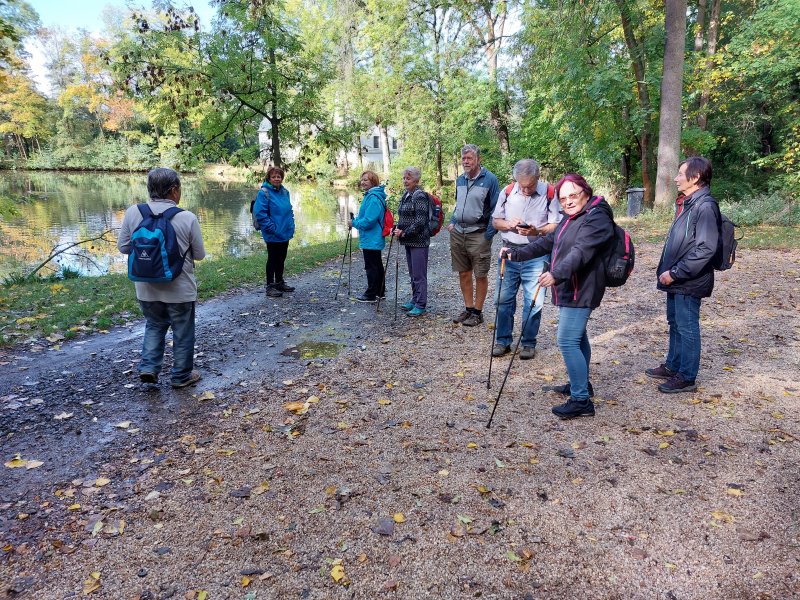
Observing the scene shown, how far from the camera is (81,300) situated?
796 cm

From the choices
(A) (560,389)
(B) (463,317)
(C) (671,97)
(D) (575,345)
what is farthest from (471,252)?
(C) (671,97)

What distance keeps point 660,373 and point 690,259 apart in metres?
1.32

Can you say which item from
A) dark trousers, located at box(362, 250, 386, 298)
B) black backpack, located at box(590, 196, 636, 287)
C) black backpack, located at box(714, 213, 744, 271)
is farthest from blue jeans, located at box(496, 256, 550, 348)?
dark trousers, located at box(362, 250, 386, 298)

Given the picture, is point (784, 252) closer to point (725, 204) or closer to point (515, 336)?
point (725, 204)

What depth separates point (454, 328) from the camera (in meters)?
6.70

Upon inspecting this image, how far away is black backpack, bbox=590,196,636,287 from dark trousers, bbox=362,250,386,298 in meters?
4.23

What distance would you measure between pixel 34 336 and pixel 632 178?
2280cm

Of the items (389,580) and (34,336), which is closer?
(389,580)

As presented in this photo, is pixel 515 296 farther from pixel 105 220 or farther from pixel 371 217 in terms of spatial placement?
pixel 105 220

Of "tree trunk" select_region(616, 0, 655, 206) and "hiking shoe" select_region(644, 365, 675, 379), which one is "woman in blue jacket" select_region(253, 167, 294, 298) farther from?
"tree trunk" select_region(616, 0, 655, 206)

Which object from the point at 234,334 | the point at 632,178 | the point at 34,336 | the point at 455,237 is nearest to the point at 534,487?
the point at 455,237

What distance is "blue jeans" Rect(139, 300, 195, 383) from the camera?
4.75 metres

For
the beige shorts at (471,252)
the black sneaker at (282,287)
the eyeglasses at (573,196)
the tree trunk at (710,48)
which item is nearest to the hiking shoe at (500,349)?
the beige shorts at (471,252)

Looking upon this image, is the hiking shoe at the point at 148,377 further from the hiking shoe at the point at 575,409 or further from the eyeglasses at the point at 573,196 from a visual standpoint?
the eyeglasses at the point at 573,196
